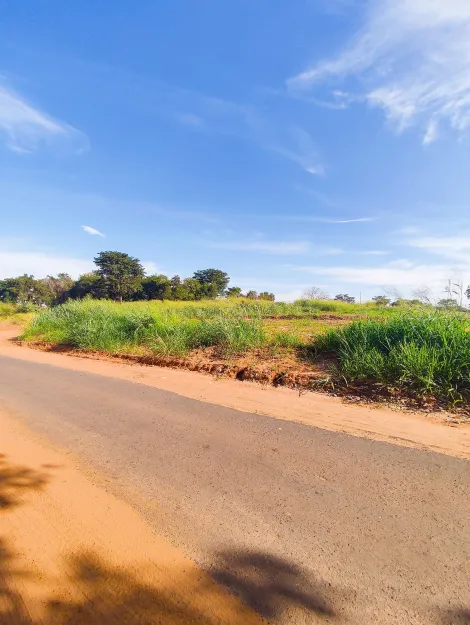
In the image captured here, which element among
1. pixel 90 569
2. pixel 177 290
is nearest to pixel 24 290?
pixel 177 290

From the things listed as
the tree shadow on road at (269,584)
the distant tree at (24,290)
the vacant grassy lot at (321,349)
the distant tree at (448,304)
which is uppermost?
the distant tree at (24,290)

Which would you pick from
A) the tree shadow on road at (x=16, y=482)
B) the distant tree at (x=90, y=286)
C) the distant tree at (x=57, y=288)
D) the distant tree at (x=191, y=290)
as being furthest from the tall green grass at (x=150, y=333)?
the distant tree at (x=57, y=288)

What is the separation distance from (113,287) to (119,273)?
2.42 meters

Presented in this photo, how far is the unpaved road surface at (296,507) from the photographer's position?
1.53 m

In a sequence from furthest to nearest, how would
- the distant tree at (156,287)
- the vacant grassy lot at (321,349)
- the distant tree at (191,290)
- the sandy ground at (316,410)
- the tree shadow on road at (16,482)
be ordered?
the distant tree at (191,290) < the distant tree at (156,287) < the vacant grassy lot at (321,349) < the sandy ground at (316,410) < the tree shadow on road at (16,482)

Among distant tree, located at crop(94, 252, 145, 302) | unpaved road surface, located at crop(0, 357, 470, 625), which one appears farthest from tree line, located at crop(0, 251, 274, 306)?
unpaved road surface, located at crop(0, 357, 470, 625)

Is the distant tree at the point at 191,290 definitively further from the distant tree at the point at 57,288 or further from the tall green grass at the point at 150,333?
the tall green grass at the point at 150,333

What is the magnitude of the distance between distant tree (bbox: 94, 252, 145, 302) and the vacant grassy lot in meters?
28.7

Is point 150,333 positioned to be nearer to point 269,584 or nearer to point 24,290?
point 269,584

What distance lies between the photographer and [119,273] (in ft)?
130

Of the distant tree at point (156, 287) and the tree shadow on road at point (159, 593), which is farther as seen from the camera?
the distant tree at point (156, 287)

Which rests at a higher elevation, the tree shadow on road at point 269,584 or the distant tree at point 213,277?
the distant tree at point 213,277

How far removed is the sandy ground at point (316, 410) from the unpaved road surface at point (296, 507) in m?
0.23

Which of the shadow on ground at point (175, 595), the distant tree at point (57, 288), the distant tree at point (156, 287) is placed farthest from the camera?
the distant tree at point (57, 288)
